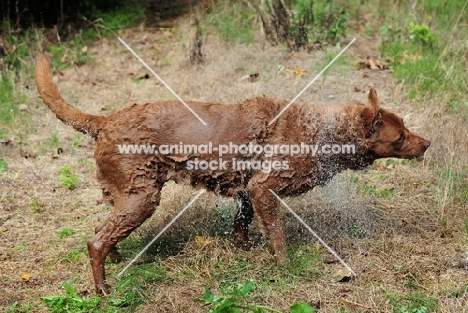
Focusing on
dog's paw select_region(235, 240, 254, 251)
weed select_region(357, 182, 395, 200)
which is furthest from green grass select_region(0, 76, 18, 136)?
weed select_region(357, 182, 395, 200)

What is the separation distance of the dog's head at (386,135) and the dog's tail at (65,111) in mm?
2161

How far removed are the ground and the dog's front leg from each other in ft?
0.52

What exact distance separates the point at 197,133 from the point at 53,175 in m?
A: 2.72

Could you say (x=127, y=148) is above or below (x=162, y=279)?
above

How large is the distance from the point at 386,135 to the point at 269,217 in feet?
3.93

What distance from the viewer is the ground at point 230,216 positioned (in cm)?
475

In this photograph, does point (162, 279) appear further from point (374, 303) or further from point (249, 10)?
point (249, 10)

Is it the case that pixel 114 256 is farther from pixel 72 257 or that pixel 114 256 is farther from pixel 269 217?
pixel 269 217

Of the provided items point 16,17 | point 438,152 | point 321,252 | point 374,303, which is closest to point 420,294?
point 374,303

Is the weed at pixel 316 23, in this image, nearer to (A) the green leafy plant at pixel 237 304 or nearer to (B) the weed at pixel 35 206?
(B) the weed at pixel 35 206

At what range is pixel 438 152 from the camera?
655cm

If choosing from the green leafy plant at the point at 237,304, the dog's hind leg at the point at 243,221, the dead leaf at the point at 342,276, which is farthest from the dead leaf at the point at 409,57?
the green leafy plant at the point at 237,304

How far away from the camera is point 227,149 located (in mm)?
4965

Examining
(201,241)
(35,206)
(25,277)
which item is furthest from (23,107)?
(201,241)
